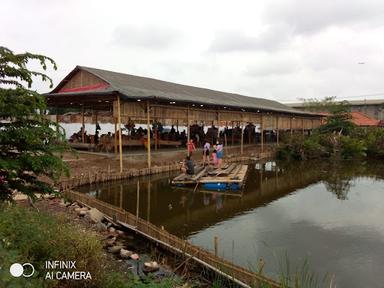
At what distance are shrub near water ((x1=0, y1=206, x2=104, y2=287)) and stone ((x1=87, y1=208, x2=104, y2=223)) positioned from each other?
12.7 feet

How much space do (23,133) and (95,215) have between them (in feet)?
16.8

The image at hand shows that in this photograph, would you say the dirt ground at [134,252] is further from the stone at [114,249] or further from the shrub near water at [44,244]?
the shrub near water at [44,244]

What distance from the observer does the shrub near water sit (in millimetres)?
4386

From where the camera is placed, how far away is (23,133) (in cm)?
527

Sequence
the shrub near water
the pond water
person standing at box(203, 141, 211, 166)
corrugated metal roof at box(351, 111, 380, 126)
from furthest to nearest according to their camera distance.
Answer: corrugated metal roof at box(351, 111, 380, 126) → person standing at box(203, 141, 211, 166) → the pond water → the shrub near water

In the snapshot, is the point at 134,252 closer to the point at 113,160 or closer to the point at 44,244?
the point at 44,244

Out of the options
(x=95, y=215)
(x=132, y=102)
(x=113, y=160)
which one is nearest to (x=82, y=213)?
(x=95, y=215)

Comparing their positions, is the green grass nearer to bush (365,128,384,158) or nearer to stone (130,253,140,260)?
stone (130,253,140,260)

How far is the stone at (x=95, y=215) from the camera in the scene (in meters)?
9.66

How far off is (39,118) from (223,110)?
65.5 ft

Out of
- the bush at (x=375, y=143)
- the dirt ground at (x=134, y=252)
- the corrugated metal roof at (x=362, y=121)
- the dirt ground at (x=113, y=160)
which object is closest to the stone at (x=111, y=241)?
the dirt ground at (x=134, y=252)

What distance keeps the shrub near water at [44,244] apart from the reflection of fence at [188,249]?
7.13 feet

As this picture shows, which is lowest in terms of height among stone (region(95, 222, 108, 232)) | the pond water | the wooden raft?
the pond water

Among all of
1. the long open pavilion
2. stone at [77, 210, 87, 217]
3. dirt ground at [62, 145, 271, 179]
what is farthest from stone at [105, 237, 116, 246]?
the long open pavilion
